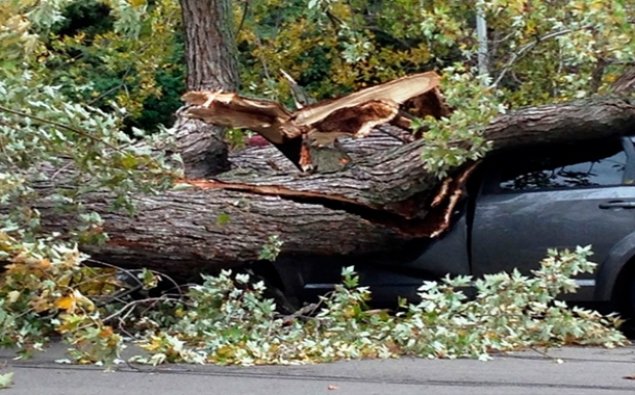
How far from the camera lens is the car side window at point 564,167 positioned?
24.2 feet

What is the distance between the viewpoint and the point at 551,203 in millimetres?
7352

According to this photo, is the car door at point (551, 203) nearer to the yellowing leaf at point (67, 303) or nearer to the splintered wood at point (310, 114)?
the splintered wood at point (310, 114)

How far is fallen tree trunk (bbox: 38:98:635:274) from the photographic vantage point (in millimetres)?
7316

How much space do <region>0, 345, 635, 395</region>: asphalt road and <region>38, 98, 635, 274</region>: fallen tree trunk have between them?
1285 millimetres

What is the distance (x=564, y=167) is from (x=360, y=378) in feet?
9.35

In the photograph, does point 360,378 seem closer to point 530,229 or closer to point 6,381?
point 6,381

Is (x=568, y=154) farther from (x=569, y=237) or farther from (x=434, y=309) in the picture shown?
(x=434, y=309)

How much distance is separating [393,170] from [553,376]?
237 centimetres

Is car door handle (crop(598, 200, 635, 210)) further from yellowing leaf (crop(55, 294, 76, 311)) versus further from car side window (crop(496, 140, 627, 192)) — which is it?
yellowing leaf (crop(55, 294, 76, 311))

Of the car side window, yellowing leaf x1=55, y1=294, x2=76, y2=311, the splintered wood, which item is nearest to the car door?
the car side window

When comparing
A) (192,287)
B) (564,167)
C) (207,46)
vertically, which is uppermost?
(207,46)

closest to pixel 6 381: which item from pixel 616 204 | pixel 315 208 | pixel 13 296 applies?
pixel 13 296

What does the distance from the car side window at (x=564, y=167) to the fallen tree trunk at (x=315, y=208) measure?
0.49 ft

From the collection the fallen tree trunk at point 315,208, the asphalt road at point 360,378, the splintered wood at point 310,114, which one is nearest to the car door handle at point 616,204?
the fallen tree trunk at point 315,208
